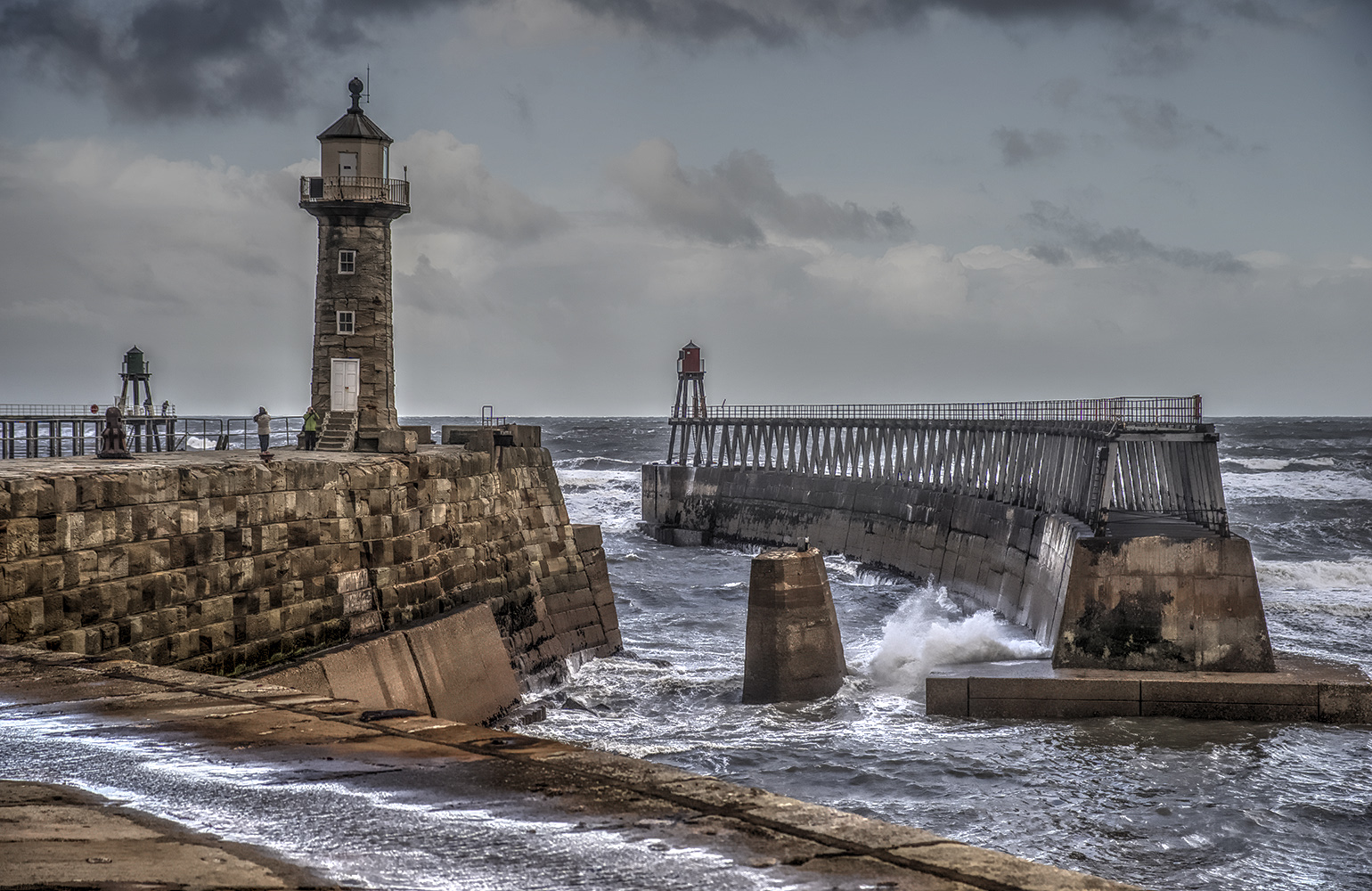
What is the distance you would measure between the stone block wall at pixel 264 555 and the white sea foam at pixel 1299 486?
4113cm

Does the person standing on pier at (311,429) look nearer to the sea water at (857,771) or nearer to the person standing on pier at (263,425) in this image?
the person standing on pier at (263,425)

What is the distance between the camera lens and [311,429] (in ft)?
69.7

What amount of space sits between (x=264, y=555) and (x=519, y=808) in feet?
25.7

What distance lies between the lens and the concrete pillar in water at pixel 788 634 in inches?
634

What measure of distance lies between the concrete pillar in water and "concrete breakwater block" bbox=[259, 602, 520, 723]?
335cm

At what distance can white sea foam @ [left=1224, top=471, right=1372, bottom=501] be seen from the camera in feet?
167

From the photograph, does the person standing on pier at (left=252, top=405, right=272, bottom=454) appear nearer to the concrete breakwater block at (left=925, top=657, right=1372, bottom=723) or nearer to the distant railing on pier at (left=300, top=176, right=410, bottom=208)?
the distant railing on pier at (left=300, top=176, right=410, bottom=208)

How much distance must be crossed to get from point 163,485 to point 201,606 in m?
1.20

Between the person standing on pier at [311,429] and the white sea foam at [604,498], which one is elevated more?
the person standing on pier at [311,429]

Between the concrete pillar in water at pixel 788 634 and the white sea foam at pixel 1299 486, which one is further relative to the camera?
the white sea foam at pixel 1299 486

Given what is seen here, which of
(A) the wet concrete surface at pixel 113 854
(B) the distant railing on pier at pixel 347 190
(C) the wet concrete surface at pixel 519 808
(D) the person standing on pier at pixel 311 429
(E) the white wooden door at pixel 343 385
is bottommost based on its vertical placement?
(C) the wet concrete surface at pixel 519 808

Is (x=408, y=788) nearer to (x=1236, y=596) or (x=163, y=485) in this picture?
(x=163, y=485)

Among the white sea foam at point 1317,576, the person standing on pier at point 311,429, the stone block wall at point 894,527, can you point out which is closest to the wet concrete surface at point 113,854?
the stone block wall at point 894,527

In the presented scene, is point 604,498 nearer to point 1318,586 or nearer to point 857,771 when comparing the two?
point 1318,586
